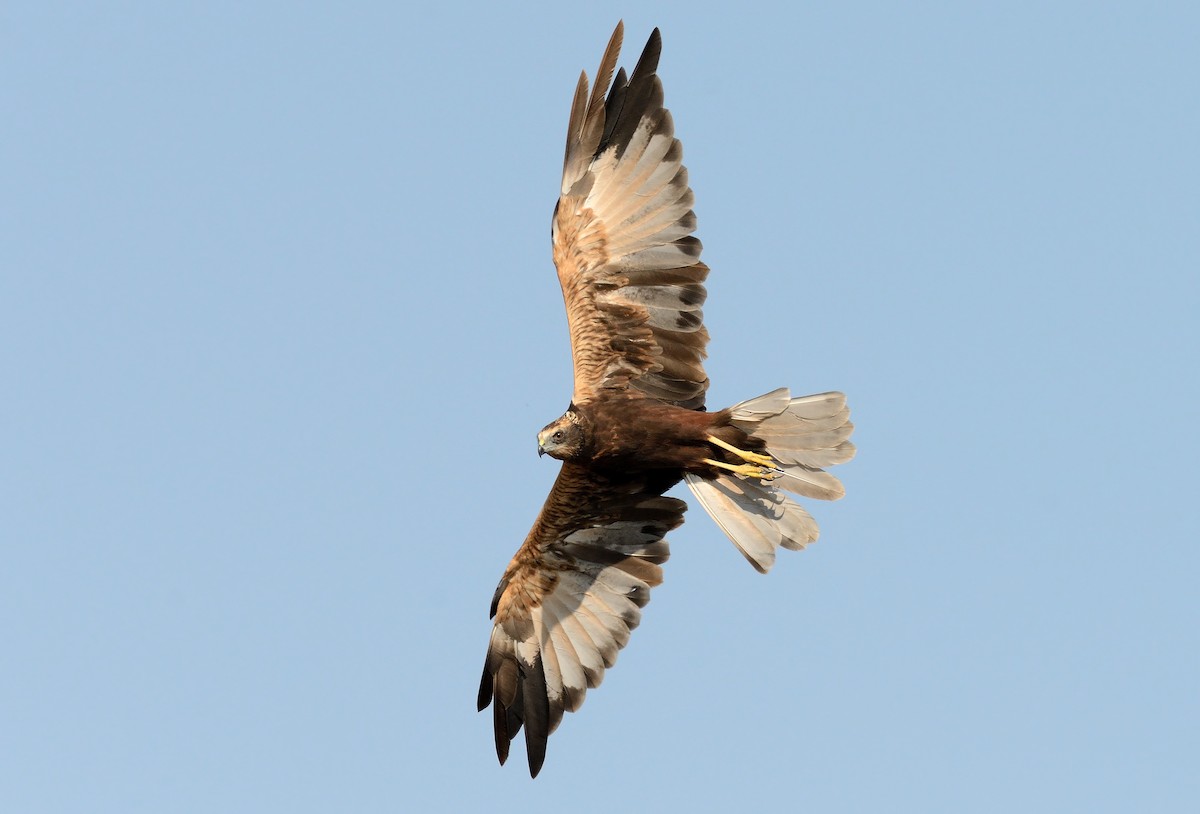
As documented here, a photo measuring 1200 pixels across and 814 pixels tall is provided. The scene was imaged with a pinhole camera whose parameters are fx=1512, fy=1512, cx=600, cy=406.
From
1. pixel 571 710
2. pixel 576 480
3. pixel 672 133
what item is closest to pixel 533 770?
pixel 571 710

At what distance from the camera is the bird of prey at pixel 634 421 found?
10.2 meters

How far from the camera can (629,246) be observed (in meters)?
10.5

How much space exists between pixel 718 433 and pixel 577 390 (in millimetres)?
1049

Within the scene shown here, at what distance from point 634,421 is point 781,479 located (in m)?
1.08

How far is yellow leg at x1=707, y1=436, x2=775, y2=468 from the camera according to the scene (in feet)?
33.2

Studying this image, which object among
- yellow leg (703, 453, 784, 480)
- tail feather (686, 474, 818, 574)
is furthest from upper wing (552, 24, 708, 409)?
tail feather (686, 474, 818, 574)

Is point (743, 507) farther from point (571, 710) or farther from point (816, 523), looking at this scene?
point (571, 710)

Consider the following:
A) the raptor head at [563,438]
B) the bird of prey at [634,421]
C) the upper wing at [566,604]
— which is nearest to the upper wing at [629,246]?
the bird of prey at [634,421]

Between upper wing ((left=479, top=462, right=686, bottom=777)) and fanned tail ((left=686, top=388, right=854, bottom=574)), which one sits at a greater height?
fanned tail ((left=686, top=388, right=854, bottom=574))

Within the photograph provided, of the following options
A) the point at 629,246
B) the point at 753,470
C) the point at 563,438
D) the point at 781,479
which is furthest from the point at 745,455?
the point at 629,246

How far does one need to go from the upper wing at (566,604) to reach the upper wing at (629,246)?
0.97 meters

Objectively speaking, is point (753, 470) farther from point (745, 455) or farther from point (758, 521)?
point (758, 521)

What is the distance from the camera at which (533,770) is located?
11102mm

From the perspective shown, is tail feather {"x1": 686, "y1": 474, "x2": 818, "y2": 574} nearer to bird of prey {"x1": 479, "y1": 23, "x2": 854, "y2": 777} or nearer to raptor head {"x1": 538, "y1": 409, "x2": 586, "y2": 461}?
bird of prey {"x1": 479, "y1": 23, "x2": 854, "y2": 777}
